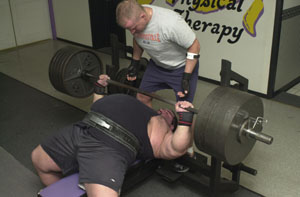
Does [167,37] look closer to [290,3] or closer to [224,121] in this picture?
[224,121]

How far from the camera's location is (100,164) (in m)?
1.60

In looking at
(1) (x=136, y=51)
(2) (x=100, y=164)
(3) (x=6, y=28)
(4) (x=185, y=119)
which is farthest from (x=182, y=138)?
(3) (x=6, y=28)

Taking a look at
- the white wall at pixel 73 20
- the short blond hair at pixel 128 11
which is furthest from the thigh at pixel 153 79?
the white wall at pixel 73 20

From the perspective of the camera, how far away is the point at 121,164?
1.65 m

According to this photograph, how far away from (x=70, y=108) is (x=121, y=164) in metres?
1.52

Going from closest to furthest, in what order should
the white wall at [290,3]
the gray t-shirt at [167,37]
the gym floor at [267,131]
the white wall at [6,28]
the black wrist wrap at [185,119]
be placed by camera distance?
1. the black wrist wrap at [185,119]
2. the gray t-shirt at [167,37]
3. the gym floor at [267,131]
4. the white wall at [290,3]
5. the white wall at [6,28]

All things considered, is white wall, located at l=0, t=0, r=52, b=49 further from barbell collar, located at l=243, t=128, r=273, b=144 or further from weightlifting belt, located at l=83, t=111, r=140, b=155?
barbell collar, located at l=243, t=128, r=273, b=144

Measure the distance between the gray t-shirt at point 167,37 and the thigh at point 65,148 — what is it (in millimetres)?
662

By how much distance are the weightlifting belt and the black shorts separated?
57 mm

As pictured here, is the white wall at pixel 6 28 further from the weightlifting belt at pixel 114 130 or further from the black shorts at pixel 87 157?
the weightlifting belt at pixel 114 130

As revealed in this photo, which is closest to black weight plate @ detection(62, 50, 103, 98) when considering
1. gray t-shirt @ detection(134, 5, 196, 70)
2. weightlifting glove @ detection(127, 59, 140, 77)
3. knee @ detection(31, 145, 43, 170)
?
weightlifting glove @ detection(127, 59, 140, 77)

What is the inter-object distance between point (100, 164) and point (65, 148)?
0.86 feet

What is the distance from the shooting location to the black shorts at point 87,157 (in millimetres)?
1580

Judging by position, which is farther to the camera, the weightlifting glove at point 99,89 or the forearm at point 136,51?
the forearm at point 136,51
